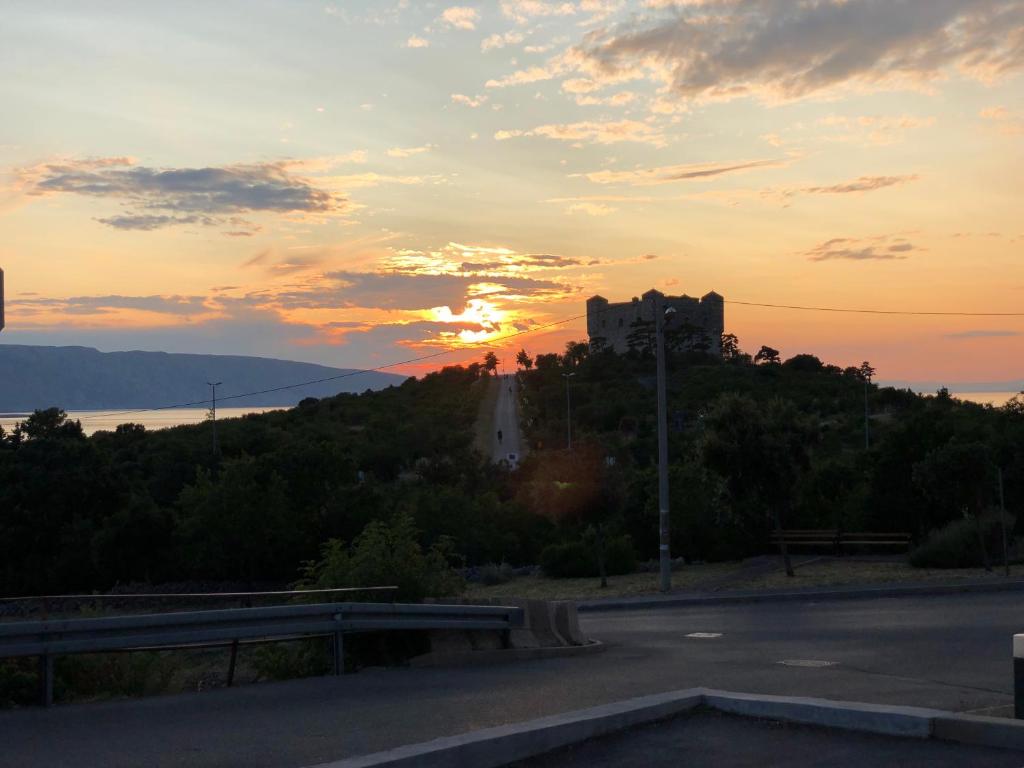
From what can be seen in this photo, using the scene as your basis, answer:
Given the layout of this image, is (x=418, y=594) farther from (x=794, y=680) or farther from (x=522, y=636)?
(x=794, y=680)

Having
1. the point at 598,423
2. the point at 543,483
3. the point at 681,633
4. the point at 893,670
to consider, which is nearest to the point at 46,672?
the point at 893,670

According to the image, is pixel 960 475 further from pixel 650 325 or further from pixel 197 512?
pixel 650 325

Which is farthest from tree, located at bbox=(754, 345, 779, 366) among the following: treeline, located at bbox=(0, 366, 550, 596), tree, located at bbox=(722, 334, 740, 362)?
treeline, located at bbox=(0, 366, 550, 596)

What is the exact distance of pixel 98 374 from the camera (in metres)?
121

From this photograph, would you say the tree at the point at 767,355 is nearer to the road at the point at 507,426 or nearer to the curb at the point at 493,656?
the road at the point at 507,426

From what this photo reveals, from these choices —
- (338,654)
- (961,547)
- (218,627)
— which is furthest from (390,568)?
(961,547)

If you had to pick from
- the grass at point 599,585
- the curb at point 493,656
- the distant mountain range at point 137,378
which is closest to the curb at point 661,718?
the curb at point 493,656

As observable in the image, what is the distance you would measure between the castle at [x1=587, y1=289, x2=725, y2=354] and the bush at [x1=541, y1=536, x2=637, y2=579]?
110m

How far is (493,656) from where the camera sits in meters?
12.2

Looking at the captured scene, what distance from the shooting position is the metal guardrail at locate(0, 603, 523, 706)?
26.7 feet

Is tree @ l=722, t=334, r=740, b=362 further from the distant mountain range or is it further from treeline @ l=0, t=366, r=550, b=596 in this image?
treeline @ l=0, t=366, r=550, b=596

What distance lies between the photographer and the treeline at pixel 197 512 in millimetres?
40500

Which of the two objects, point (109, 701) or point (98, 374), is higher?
point (98, 374)

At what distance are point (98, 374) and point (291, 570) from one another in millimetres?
88484
